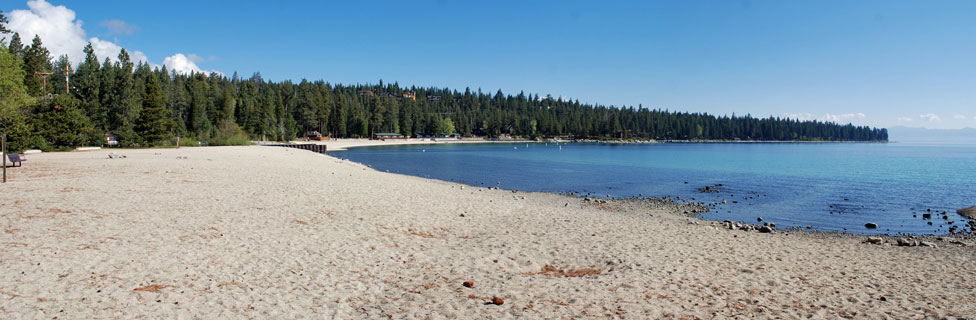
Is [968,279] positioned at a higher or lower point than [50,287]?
lower

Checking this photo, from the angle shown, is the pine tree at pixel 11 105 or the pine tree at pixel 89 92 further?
the pine tree at pixel 89 92

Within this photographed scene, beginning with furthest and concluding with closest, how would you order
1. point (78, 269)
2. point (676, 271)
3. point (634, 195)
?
point (634, 195) < point (676, 271) < point (78, 269)

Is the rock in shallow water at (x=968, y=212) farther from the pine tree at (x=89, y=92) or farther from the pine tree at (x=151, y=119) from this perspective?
the pine tree at (x=89, y=92)

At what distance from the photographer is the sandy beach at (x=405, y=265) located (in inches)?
284

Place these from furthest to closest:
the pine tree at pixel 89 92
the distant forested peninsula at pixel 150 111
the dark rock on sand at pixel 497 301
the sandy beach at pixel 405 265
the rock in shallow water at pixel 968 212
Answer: the pine tree at pixel 89 92, the distant forested peninsula at pixel 150 111, the rock in shallow water at pixel 968 212, the dark rock on sand at pixel 497 301, the sandy beach at pixel 405 265

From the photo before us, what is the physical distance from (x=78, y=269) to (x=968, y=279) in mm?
17068

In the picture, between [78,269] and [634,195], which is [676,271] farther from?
[634,195]

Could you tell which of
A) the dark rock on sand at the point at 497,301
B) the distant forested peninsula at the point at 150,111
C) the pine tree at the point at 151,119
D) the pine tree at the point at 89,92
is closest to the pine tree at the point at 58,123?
the distant forested peninsula at the point at 150,111

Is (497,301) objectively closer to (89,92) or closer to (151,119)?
(151,119)

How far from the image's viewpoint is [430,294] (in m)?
8.05

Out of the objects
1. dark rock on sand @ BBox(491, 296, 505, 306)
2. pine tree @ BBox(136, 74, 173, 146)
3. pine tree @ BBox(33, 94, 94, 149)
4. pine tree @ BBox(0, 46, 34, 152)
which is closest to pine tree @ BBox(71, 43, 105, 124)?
pine tree @ BBox(136, 74, 173, 146)

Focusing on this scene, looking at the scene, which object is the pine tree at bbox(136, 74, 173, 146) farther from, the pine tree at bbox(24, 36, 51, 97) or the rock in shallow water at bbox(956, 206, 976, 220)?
the rock in shallow water at bbox(956, 206, 976, 220)

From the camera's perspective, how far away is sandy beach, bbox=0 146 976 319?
23.7ft

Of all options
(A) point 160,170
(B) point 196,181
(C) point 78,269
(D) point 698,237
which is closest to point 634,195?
(D) point 698,237
